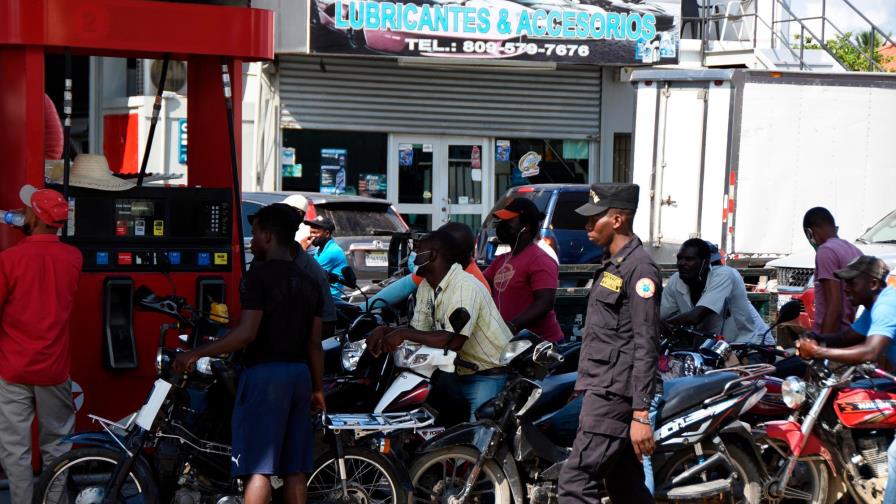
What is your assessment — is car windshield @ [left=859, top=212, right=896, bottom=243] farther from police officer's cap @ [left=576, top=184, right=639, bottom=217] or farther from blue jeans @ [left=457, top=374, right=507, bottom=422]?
police officer's cap @ [left=576, top=184, right=639, bottom=217]

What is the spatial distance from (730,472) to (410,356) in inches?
75.1

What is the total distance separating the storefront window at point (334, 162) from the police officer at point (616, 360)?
47.7 ft

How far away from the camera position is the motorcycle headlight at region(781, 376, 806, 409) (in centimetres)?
675

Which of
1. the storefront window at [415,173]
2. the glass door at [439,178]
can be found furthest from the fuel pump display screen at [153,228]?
the storefront window at [415,173]

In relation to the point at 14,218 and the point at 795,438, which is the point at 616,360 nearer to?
the point at 795,438

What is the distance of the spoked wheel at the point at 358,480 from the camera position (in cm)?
617

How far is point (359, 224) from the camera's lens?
13031 millimetres

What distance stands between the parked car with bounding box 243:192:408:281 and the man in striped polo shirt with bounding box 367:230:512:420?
6025mm

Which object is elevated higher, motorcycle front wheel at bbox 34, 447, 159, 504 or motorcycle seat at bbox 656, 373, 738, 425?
motorcycle seat at bbox 656, 373, 738, 425

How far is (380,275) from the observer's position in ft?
42.5

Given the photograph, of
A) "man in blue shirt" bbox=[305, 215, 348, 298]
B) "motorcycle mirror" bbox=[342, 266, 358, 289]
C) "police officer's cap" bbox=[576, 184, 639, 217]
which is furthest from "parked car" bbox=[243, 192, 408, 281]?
"police officer's cap" bbox=[576, 184, 639, 217]

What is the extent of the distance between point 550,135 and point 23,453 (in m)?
15.6

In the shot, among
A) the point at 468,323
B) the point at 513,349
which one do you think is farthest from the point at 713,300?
the point at 468,323

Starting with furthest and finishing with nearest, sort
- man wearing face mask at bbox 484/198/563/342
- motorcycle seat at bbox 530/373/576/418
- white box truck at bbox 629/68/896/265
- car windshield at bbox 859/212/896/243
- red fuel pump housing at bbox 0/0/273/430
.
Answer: white box truck at bbox 629/68/896/265
car windshield at bbox 859/212/896/243
man wearing face mask at bbox 484/198/563/342
red fuel pump housing at bbox 0/0/273/430
motorcycle seat at bbox 530/373/576/418
